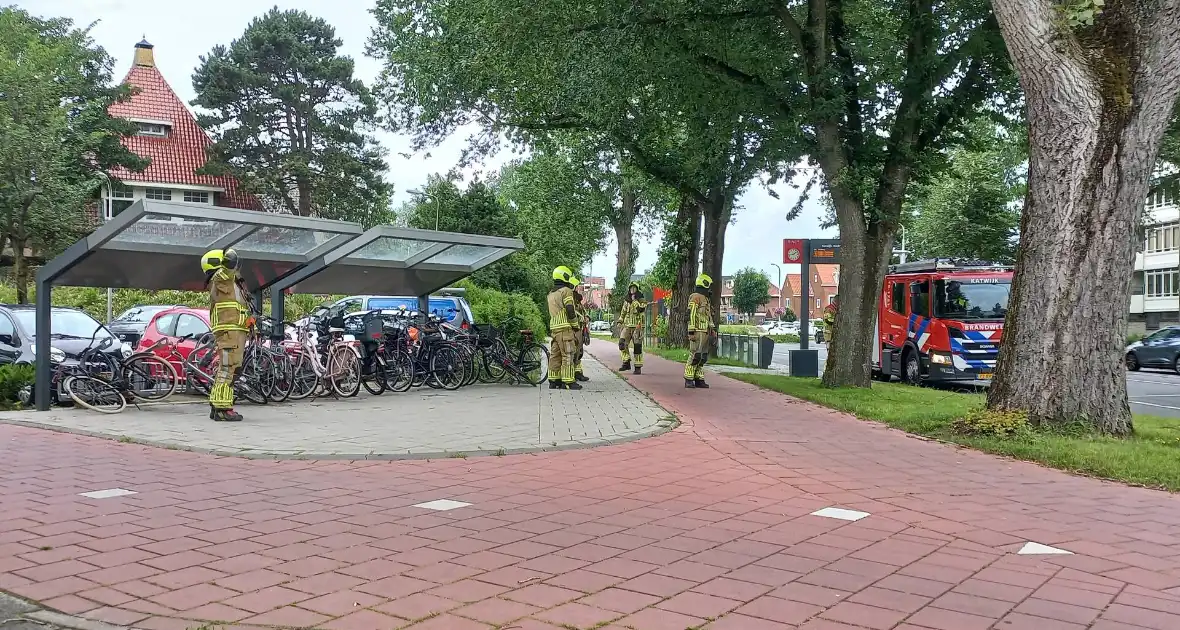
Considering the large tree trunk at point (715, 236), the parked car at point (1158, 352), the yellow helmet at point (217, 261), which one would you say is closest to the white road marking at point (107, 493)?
the yellow helmet at point (217, 261)

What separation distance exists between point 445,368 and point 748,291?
338ft

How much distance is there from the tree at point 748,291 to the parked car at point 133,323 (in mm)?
101979

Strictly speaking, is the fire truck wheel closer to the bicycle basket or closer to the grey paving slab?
the grey paving slab

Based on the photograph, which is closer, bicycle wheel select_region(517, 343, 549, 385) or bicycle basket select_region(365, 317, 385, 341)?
bicycle basket select_region(365, 317, 385, 341)

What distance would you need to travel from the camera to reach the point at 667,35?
1570 cm

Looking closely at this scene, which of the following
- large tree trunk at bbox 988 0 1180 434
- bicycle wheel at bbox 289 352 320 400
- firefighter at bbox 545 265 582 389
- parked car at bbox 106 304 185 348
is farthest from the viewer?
parked car at bbox 106 304 185 348

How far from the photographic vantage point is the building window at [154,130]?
152ft

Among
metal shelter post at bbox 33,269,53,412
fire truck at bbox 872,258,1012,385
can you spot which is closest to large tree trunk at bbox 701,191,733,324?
fire truck at bbox 872,258,1012,385

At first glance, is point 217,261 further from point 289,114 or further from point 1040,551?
point 289,114

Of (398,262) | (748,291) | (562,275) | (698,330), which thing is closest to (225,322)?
(398,262)

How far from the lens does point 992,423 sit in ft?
32.6

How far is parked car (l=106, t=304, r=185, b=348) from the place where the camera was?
1639 centimetres

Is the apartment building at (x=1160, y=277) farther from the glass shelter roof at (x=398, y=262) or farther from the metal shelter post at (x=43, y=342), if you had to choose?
the metal shelter post at (x=43, y=342)

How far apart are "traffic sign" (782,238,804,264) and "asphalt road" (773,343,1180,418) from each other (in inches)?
283
